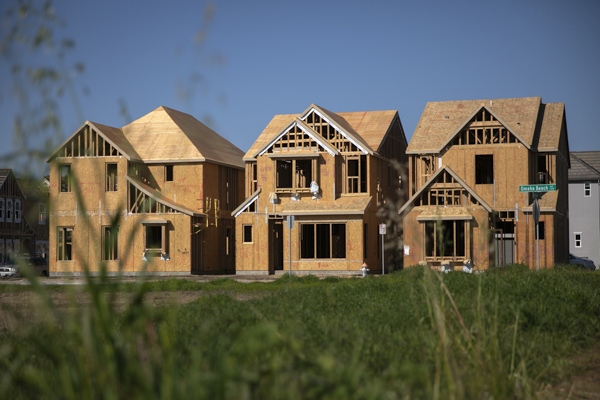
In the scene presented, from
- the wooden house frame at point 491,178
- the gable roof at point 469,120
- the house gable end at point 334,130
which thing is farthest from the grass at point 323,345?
the house gable end at point 334,130

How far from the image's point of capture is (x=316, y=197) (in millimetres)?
32844

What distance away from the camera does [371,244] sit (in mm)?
32969

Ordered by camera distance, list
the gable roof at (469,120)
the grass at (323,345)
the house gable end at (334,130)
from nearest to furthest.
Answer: the grass at (323,345)
the gable roof at (469,120)
the house gable end at (334,130)

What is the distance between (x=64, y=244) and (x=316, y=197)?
45.8 feet

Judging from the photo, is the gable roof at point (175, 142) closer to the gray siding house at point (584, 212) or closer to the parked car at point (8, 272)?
the parked car at point (8, 272)

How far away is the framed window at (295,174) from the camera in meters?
33.0

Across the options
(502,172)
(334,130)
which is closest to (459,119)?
(502,172)

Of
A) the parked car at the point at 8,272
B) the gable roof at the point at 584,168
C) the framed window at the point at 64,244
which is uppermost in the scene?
the gable roof at the point at 584,168

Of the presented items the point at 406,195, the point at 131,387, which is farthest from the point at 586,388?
the point at 406,195

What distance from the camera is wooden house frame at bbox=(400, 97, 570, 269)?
96.6ft

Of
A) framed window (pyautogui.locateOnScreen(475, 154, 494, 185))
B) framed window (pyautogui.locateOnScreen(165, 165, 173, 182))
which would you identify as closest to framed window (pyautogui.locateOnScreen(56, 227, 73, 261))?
framed window (pyautogui.locateOnScreen(165, 165, 173, 182))

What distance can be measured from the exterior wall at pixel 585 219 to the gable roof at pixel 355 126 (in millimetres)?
23394

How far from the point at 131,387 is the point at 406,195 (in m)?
34.9

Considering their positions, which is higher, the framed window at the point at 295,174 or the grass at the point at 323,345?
the framed window at the point at 295,174
